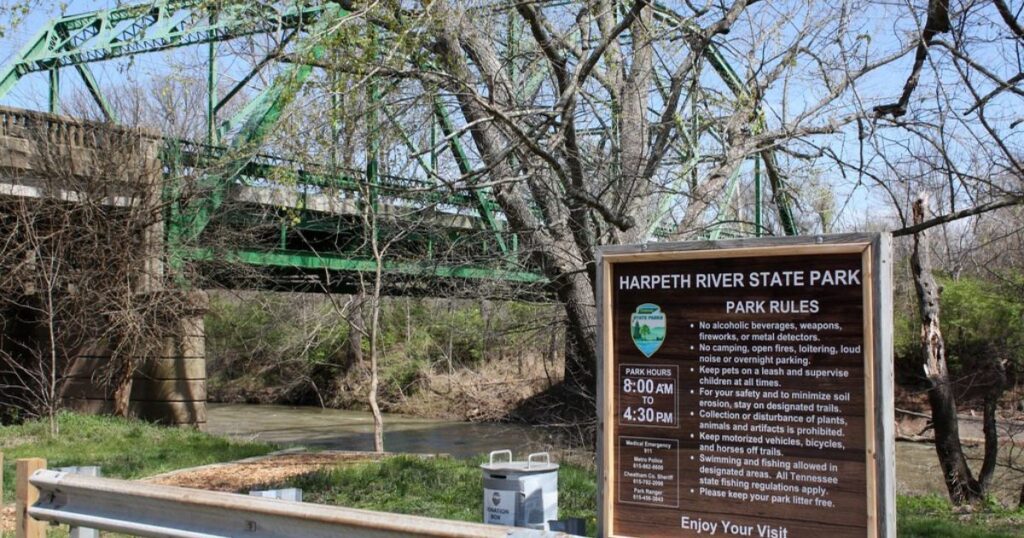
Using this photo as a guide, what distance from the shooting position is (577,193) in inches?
379

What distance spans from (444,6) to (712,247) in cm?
584

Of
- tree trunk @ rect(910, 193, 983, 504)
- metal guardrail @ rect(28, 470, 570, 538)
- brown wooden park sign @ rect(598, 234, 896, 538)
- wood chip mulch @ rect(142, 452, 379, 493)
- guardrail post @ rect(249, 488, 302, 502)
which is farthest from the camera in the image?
tree trunk @ rect(910, 193, 983, 504)

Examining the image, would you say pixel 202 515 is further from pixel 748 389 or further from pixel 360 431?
pixel 360 431

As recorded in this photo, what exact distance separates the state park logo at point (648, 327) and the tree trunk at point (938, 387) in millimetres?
10535

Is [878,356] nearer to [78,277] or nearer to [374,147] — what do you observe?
[374,147]

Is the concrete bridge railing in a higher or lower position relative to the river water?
higher

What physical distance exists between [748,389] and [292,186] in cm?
790

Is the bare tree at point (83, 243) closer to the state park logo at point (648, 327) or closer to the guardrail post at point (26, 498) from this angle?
the guardrail post at point (26, 498)

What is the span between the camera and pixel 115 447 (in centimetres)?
1477

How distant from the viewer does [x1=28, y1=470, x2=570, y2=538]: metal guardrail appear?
4.12m

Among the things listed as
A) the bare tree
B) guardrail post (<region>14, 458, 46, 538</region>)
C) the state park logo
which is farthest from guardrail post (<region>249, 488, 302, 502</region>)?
the bare tree

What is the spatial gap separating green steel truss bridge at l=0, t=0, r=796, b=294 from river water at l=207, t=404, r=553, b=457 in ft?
13.6

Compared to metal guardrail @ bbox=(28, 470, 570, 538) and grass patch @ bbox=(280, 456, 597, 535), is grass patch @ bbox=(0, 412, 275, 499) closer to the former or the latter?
grass patch @ bbox=(280, 456, 597, 535)

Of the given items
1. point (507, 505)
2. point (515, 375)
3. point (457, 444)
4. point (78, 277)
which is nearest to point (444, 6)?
point (507, 505)
